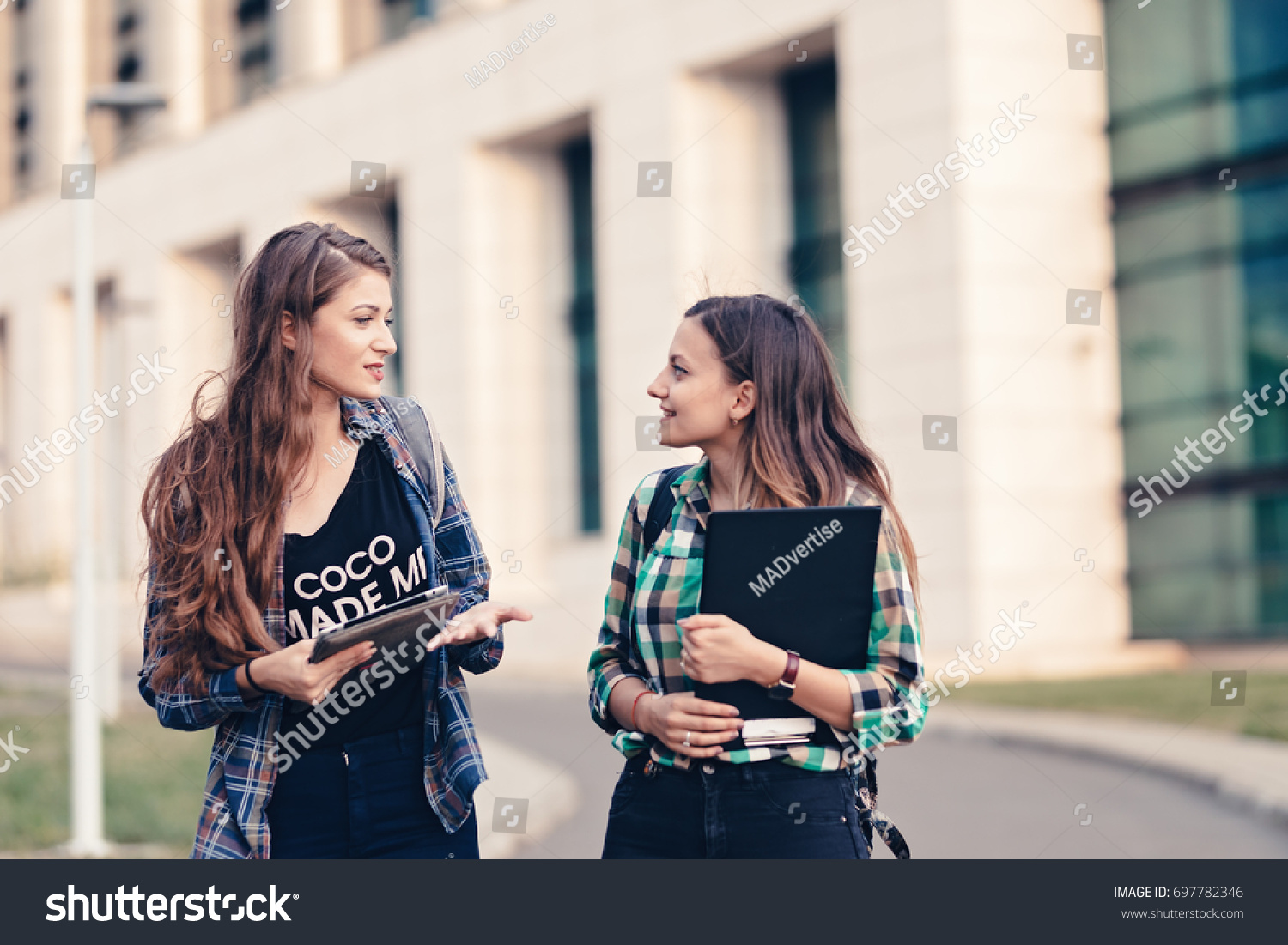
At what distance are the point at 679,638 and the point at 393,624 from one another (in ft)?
1.73

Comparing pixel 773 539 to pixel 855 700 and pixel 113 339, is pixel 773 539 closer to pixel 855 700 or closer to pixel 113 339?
pixel 855 700

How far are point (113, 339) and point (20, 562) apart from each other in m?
9.42

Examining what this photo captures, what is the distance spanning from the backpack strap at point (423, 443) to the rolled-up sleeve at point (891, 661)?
0.87m

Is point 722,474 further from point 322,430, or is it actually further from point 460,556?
point 322,430

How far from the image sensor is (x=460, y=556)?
281 centimetres

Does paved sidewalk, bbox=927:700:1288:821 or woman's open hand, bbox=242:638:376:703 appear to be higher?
woman's open hand, bbox=242:638:376:703

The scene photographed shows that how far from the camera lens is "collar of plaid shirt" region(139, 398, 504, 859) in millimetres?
2553

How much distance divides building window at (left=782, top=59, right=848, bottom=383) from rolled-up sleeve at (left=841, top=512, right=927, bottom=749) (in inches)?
676

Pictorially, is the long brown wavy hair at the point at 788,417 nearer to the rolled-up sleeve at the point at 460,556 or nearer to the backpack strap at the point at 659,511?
the backpack strap at the point at 659,511

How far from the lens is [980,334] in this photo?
16.7 meters

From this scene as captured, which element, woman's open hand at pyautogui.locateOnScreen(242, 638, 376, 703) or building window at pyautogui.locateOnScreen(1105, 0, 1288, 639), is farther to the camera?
building window at pyautogui.locateOnScreen(1105, 0, 1288, 639)
